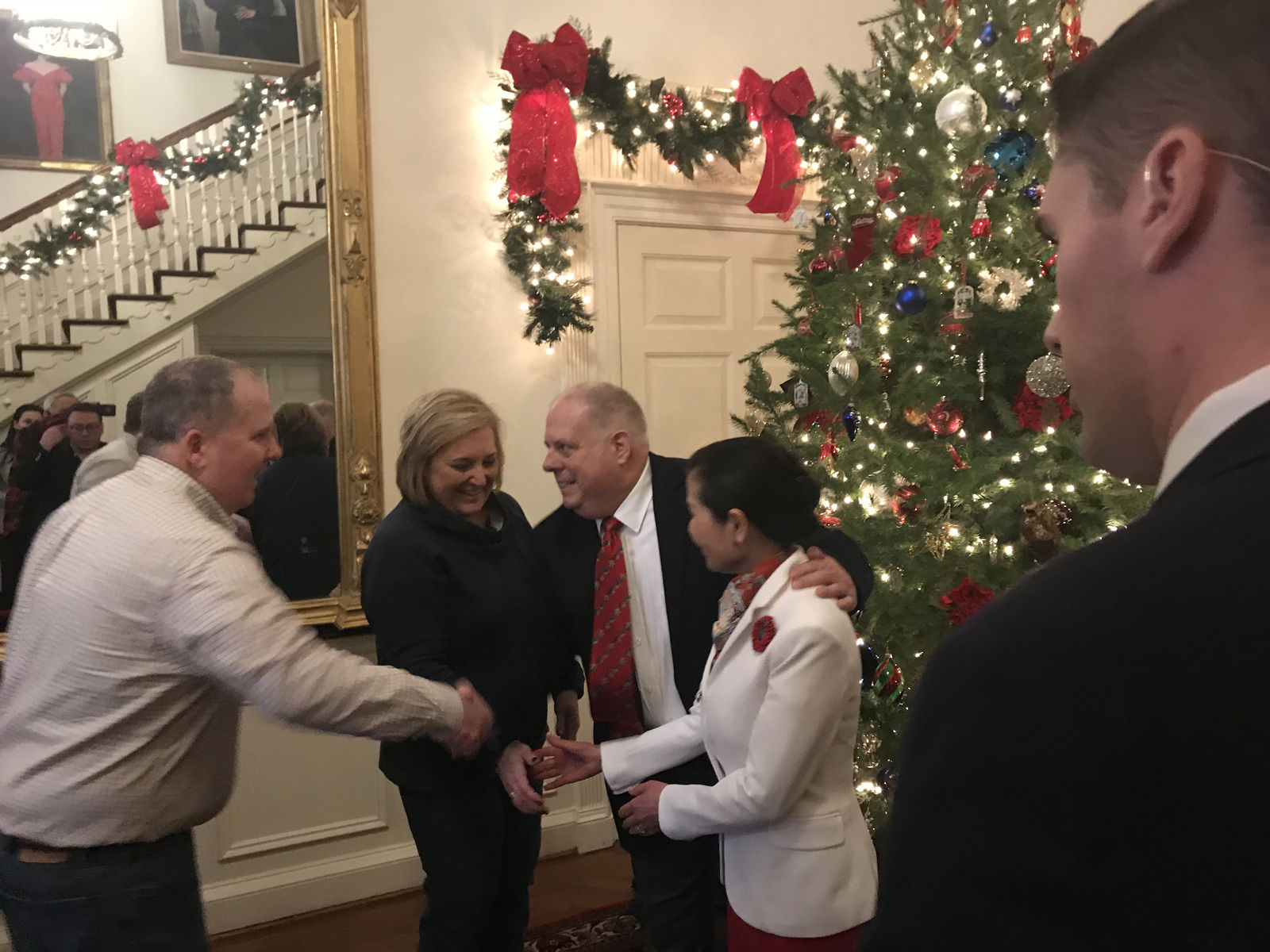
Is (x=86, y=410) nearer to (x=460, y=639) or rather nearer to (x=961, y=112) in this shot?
(x=460, y=639)

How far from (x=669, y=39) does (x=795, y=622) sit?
3.00 m

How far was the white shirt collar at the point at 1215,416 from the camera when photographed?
0.45 meters

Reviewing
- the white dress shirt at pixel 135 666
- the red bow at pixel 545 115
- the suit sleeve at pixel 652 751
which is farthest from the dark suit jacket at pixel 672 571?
the red bow at pixel 545 115

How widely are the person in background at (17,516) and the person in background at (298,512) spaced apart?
0.60 m

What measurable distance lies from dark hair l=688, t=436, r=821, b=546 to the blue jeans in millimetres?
1077

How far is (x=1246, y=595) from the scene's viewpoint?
15.6 inches

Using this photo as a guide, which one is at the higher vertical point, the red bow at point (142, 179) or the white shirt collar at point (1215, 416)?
the red bow at point (142, 179)

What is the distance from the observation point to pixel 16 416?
2654 mm

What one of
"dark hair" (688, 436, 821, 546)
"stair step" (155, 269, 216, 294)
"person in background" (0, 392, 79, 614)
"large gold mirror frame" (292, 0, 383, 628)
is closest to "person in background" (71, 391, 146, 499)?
"person in background" (0, 392, 79, 614)

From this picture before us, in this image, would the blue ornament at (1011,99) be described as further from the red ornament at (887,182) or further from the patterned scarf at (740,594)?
the patterned scarf at (740,594)

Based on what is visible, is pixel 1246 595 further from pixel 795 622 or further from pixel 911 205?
pixel 911 205

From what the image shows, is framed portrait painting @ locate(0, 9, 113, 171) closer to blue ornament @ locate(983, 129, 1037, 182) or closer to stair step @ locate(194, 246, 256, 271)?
stair step @ locate(194, 246, 256, 271)

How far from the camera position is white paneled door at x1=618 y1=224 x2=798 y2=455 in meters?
3.70

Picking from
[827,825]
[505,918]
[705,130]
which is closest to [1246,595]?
[827,825]
